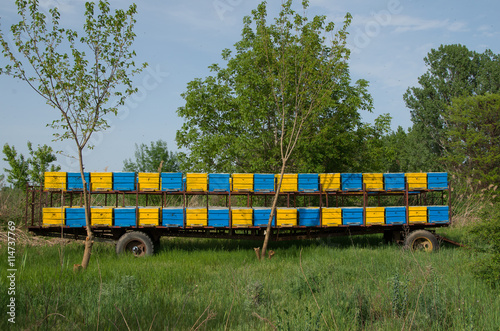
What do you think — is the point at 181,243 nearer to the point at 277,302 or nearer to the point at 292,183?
the point at 292,183

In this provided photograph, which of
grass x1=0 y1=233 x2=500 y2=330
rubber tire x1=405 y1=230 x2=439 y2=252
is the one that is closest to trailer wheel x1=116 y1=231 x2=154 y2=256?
grass x1=0 y1=233 x2=500 y2=330

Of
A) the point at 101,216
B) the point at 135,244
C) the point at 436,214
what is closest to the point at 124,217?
the point at 101,216

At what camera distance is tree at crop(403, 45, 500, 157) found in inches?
1737

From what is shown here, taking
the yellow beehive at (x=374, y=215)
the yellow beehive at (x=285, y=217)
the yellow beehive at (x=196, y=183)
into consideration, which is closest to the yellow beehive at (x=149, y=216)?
the yellow beehive at (x=196, y=183)

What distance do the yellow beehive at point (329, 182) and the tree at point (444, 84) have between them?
33744 millimetres

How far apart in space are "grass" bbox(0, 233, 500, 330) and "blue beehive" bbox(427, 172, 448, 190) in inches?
89.6

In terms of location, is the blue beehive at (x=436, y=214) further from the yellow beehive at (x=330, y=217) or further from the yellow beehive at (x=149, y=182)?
the yellow beehive at (x=149, y=182)

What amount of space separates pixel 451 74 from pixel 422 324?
1846 inches

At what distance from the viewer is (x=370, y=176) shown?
46.8ft

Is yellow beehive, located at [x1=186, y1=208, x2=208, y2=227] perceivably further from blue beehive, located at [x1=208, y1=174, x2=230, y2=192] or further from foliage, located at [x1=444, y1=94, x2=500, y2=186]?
foliage, located at [x1=444, y1=94, x2=500, y2=186]

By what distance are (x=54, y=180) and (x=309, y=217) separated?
8.63 meters

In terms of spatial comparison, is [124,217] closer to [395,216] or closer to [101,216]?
[101,216]

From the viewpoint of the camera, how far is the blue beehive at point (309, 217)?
13.9 meters

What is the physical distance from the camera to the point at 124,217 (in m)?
13.5
